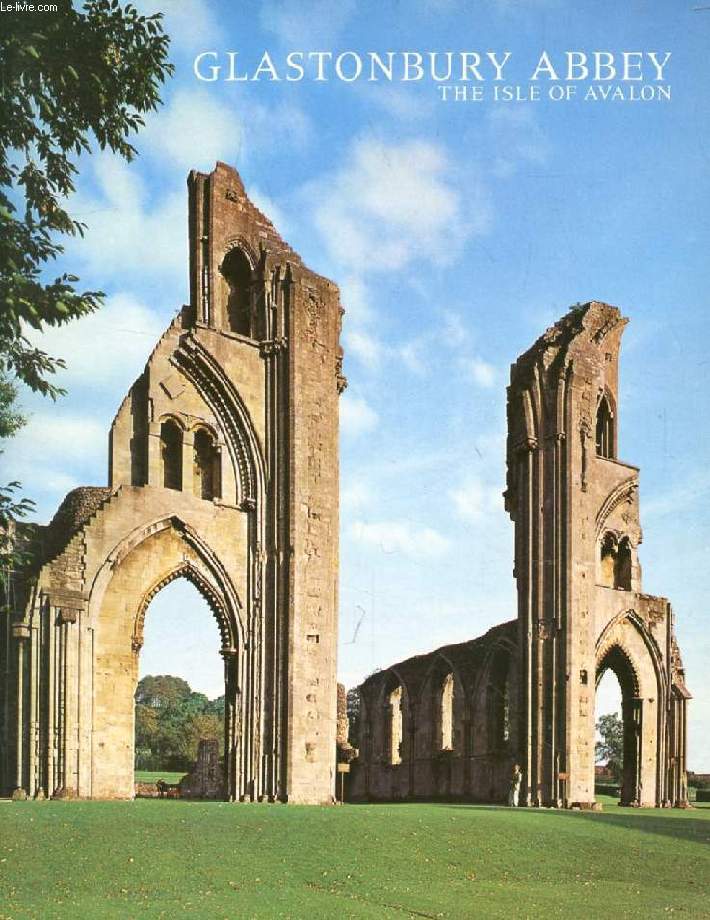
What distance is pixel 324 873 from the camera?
1314 centimetres

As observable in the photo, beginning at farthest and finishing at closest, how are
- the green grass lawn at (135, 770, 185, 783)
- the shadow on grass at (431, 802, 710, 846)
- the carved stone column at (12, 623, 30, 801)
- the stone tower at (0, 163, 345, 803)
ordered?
the green grass lawn at (135, 770, 185, 783) < the stone tower at (0, 163, 345, 803) < the carved stone column at (12, 623, 30, 801) < the shadow on grass at (431, 802, 710, 846)

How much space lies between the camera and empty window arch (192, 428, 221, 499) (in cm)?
2580

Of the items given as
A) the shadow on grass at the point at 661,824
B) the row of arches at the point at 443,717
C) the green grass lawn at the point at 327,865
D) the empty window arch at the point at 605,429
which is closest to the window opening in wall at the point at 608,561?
the empty window arch at the point at 605,429

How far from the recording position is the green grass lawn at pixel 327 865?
448 inches

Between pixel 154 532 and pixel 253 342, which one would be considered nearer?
pixel 154 532

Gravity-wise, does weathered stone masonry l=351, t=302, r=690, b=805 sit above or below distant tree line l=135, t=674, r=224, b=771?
above

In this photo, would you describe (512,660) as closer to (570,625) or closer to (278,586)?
(570,625)

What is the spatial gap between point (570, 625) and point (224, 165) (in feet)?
46.2

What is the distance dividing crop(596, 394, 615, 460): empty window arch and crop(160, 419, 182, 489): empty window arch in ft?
42.0

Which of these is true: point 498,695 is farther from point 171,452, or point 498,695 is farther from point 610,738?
point 610,738

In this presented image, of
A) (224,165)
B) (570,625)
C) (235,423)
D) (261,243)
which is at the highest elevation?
(224,165)

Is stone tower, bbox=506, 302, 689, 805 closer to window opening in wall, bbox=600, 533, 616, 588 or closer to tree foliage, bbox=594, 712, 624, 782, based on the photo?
window opening in wall, bbox=600, 533, 616, 588

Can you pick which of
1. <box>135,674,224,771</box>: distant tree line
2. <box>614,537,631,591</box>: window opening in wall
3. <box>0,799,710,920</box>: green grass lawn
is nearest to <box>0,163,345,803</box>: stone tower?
<box>0,799,710,920</box>: green grass lawn

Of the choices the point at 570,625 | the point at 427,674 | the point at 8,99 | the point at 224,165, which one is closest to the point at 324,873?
the point at 8,99
